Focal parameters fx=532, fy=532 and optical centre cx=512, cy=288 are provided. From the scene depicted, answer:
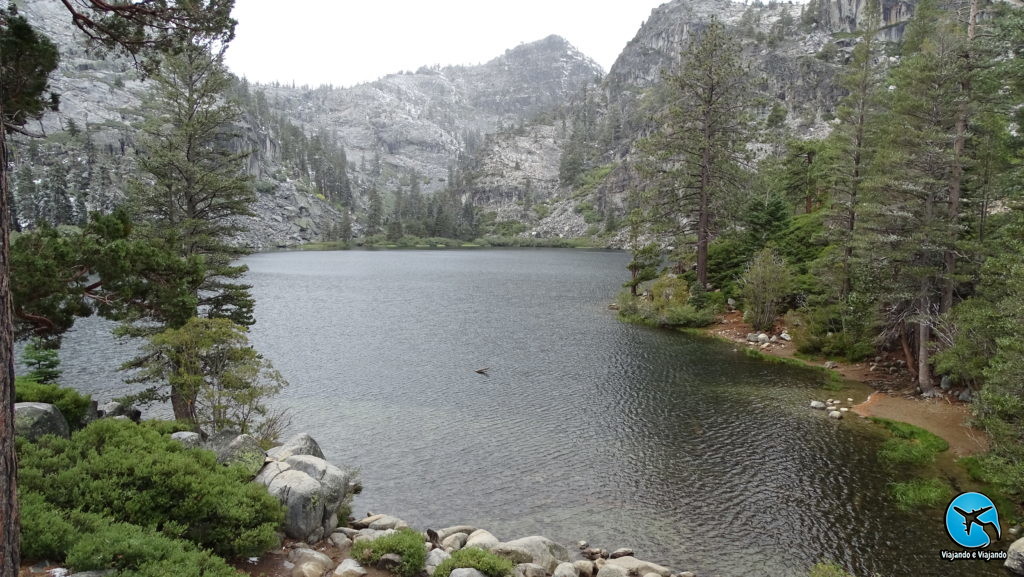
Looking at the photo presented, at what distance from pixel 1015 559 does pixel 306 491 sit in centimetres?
1782

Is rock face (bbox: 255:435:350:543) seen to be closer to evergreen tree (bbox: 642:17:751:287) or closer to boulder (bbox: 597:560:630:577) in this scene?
boulder (bbox: 597:560:630:577)

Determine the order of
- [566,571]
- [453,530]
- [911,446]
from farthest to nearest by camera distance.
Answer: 1. [911,446]
2. [453,530]
3. [566,571]

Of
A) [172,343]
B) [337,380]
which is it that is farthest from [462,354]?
[172,343]

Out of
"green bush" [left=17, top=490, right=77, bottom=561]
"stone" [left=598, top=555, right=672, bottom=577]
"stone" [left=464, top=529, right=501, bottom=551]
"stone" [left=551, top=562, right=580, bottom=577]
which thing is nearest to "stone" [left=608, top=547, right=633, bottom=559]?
"stone" [left=598, top=555, right=672, bottom=577]

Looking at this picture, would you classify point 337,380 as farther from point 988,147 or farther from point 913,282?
point 988,147

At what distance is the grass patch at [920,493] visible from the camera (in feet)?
54.7

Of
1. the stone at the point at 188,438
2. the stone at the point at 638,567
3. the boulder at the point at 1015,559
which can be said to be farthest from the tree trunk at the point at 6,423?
the boulder at the point at 1015,559

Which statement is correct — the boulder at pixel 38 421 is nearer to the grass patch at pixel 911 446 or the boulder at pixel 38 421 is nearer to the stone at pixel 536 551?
the stone at pixel 536 551

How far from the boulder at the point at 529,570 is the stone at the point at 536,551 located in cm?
34

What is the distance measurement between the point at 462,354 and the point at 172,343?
19806 mm

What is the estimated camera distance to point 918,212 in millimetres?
25312

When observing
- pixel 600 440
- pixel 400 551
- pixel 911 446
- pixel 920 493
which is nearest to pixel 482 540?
pixel 400 551

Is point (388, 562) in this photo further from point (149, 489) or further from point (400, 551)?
point (149, 489)

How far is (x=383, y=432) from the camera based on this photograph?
2297 centimetres
